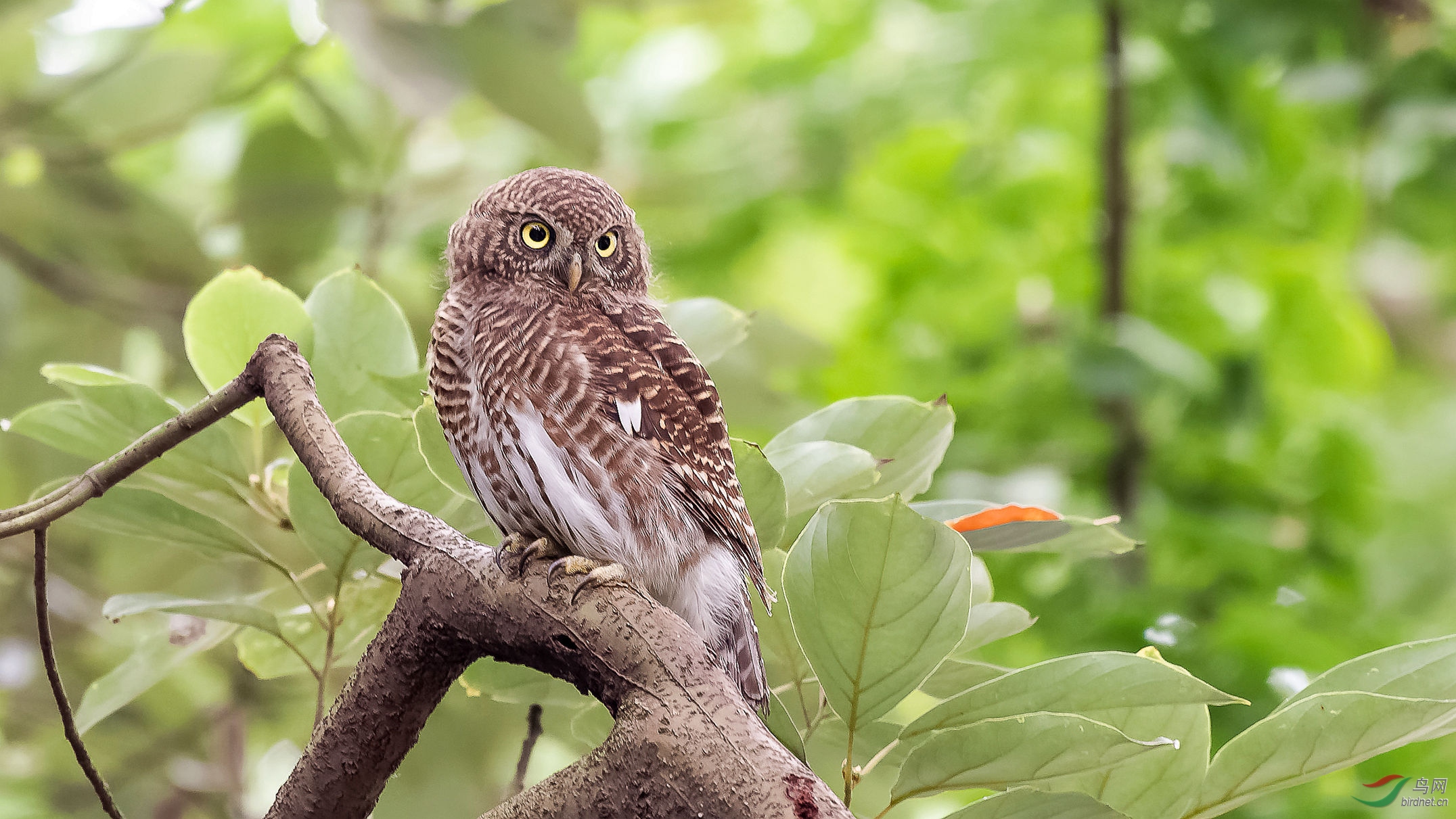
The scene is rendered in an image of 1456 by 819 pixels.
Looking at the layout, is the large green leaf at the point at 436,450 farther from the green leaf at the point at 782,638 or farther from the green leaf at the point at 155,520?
the green leaf at the point at 782,638

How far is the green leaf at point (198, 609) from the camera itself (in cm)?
92

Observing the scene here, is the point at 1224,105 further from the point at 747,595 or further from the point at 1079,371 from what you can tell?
the point at 747,595

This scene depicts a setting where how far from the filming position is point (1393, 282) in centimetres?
432

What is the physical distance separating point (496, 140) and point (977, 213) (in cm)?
145

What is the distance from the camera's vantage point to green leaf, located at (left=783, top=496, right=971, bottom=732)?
69 centimetres

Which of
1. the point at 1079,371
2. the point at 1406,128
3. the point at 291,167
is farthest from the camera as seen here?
the point at 1406,128

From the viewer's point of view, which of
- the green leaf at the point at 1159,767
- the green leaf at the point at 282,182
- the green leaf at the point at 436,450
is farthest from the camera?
the green leaf at the point at 282,182

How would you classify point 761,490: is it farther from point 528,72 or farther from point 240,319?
point 528,72

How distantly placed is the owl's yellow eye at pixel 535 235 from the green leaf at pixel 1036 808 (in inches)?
28.2

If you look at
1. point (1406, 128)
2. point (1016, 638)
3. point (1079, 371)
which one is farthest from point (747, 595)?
point (1406, 128)

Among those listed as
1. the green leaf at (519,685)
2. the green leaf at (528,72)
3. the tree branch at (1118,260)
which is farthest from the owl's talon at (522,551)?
the tree branch at (1118,260)

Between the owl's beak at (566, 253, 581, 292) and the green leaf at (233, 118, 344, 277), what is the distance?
51.5 inches

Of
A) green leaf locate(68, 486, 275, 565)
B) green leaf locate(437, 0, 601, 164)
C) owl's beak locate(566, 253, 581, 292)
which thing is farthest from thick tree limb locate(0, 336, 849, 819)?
green leaf locate(437, 0, 601, 164)

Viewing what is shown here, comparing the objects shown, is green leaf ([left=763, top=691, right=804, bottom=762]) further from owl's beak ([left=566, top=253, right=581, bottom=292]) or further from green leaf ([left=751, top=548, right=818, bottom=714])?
owl's beak ([left=566, top=253, right=581, bottom=292])
